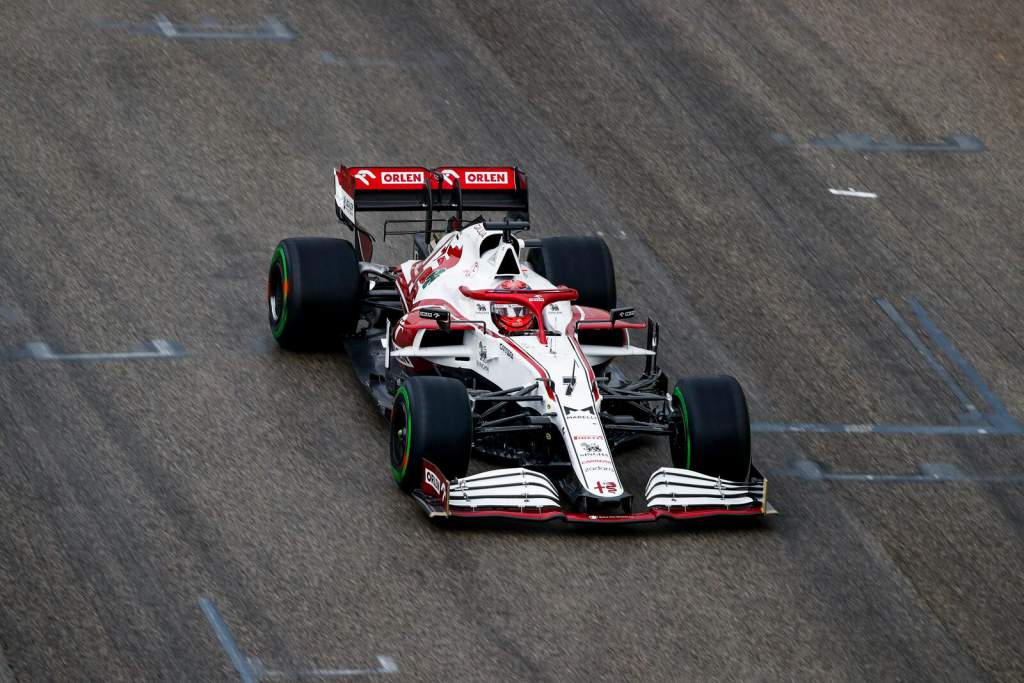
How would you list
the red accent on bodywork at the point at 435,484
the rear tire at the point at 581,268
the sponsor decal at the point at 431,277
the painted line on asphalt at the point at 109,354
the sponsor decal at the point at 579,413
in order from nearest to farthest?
1. the red accent on bodywork at the point at 435,484
2. the sponsor decal at the point at 579,413
3. the sponsor decal at the point at 431,277
4. the painted line on asphalt at the point at 109,354
5. the rear tire at the point at 581,268

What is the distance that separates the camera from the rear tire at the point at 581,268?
53.9 ft

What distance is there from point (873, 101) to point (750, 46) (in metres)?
1.78

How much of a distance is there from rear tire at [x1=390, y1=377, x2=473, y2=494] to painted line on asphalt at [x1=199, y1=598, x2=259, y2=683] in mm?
1988

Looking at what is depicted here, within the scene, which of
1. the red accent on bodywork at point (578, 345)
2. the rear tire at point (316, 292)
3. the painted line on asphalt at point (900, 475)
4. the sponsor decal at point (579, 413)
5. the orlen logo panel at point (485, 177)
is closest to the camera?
the sponsor decal at point (579, 413)

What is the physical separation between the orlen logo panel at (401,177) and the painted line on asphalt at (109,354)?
242 cm

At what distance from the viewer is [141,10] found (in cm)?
2302

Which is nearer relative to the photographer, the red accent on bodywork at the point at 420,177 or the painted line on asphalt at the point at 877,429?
the painted line on asphalt at the point at 877,429

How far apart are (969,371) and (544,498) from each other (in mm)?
6018

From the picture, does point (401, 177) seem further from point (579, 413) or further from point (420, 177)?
point (579, 413)

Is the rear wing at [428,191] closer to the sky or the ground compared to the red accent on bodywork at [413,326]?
closer to the sky

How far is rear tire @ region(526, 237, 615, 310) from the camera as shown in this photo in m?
16.4

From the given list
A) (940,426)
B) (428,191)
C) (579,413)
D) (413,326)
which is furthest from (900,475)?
(428,191)

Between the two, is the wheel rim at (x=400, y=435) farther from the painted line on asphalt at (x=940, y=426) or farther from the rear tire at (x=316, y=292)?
the painted line on asphalt at (x=940, y=426)

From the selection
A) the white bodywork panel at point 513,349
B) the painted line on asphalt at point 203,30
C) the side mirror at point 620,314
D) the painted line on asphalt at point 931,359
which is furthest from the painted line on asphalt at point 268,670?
the painted line on asphalt at point 203,30
